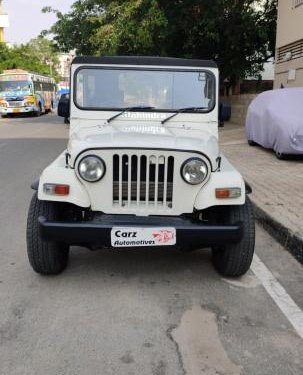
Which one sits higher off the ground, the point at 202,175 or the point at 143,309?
the point at 202,175

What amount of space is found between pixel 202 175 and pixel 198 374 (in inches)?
62.3

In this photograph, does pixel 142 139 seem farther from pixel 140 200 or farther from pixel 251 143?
pixel 251 143

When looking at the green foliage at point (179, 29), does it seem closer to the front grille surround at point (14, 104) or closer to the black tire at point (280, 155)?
the front grille surround at point (14, 104)

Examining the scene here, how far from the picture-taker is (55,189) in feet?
13.4

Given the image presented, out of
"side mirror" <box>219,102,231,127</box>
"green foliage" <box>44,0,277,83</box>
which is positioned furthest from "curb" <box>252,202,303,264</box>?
"green foliage" <box>44,0,277,83</box>

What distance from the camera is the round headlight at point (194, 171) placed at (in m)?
4.04

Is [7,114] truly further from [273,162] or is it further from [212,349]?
[212,349]

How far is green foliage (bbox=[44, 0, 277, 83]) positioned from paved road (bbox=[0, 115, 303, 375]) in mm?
15857

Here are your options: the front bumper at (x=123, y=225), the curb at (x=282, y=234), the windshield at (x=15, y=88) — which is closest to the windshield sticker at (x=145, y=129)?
the front bumper at (x=123, y=225)

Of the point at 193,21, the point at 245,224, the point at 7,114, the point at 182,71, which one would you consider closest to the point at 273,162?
the point at 182,71

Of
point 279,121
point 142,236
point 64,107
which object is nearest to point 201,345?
point 142,236

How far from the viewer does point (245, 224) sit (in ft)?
14.1

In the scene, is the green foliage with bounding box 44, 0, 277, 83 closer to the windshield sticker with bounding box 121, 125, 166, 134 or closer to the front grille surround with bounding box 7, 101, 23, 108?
the front grille surround with bounding box 7, 101, 23, 108

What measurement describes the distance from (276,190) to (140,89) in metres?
3.41
